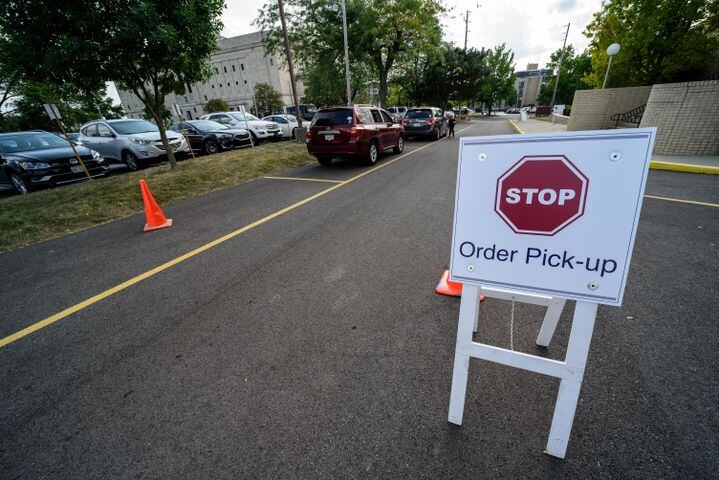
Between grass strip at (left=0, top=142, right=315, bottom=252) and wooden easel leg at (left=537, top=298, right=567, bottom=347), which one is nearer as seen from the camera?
wooden easel leg at (left=537, top=298, right=567, bottom=347)

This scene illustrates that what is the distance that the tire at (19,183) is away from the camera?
26.2 ft

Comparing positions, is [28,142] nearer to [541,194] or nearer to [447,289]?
[447,289]

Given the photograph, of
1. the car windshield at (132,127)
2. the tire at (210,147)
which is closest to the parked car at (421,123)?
the tire at (210,147)

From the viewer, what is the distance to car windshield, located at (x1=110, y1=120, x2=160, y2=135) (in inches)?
407

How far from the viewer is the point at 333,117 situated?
8.92 metres

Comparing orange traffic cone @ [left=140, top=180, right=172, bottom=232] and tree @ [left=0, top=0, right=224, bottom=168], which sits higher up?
tree @ [left=0, top=0, right=224, bottom=168]

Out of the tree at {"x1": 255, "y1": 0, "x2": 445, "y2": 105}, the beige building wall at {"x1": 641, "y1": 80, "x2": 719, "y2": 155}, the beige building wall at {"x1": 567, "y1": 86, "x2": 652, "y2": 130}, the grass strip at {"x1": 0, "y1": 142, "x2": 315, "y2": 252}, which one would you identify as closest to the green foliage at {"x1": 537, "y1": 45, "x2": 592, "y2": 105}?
the tree at {"x1": 255, "y1": 0, "x2": 445, "y2": 105}

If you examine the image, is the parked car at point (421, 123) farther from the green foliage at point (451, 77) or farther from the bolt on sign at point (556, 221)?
the green foliage at point (451, 77)

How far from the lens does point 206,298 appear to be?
9.91 feet

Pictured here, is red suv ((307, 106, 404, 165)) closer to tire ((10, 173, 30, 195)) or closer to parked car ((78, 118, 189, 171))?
parked car ((78, 118, 189, 171))

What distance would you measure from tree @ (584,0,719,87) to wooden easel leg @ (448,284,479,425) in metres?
18.8

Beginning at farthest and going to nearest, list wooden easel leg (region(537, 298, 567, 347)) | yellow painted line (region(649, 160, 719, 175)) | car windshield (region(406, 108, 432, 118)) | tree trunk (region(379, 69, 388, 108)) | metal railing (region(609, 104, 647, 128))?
1. tree trunk (region(379, 69, 388, 108))
2. car windshield (region(406, 108, 432, 118))
3. metal railing (region(609, 104, 647, 128))
4. yellow painted line (region(649, 160, 719, 175))
5. wooden easel leg (region(537, 298, 567, 347))

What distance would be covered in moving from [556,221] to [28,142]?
512 inches

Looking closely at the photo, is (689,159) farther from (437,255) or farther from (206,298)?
(206,298)
